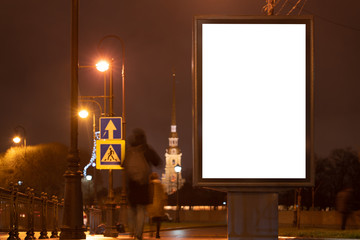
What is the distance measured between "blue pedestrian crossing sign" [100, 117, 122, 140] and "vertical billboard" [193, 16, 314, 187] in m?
9.79

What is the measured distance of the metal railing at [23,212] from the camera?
14.9 m

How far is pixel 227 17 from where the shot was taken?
7.49 metres

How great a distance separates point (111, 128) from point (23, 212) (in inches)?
Answer: 124

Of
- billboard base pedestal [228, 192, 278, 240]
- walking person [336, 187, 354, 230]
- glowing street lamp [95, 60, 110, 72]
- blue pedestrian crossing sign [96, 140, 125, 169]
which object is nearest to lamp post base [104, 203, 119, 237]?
glowing street lamp [95, 60, 110, 72]

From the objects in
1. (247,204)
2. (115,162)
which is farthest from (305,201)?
(247,204)

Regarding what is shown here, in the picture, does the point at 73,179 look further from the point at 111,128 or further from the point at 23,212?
the point at 23,212

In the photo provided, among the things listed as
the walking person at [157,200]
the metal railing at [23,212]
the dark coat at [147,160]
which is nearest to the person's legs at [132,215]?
the dark coat at [147,160]

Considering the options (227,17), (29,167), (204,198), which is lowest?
(204,198)

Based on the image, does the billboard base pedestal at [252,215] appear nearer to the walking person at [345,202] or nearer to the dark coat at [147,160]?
the dark coat at [147,160]

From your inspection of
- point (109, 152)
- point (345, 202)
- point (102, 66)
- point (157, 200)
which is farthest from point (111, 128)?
point (102, 66)

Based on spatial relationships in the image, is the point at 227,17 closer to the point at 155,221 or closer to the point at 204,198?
the point at 155,221

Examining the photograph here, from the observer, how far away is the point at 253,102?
7.59 m

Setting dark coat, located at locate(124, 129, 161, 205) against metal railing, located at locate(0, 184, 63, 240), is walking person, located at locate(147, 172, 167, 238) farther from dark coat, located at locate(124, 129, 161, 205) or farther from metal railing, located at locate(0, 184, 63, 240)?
metal railing, located at locate(0, 184, 63, 240)

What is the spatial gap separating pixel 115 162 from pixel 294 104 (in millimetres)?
10237
